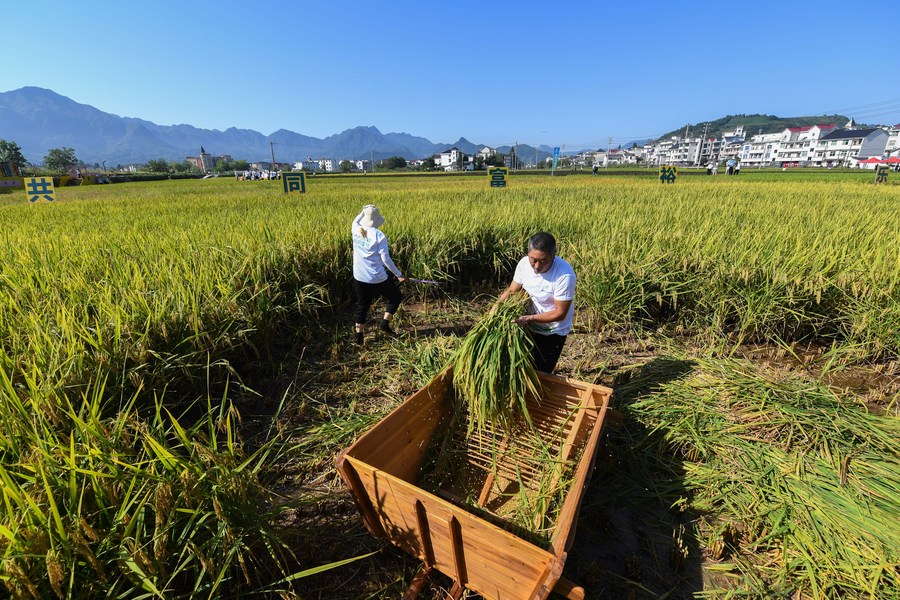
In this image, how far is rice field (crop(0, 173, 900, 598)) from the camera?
1378mm

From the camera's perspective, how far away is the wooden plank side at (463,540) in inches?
50.9

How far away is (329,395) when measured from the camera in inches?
123

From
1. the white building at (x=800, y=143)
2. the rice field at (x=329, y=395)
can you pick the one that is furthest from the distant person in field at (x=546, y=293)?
the white building at (x=800, y=143)

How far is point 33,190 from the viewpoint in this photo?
10.6m

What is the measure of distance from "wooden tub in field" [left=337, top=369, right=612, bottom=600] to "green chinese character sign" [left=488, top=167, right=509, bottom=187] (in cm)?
1303

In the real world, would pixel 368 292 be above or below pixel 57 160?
below

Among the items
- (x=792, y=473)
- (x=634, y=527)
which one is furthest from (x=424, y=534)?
(x=792, y=473)

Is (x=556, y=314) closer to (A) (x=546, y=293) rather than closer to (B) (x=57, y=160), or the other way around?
(A) (x=546, y=293)

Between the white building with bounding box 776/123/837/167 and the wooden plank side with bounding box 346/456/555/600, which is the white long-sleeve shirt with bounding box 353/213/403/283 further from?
the white building with bounding box 776/123/837/167

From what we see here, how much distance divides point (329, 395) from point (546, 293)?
199 centimetres

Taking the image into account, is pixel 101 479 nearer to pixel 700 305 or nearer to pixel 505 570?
pixel 505 570

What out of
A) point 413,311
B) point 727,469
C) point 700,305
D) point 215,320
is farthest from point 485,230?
point 727,469

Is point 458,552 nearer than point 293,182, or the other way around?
point 458,552

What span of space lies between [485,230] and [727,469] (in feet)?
14.0
